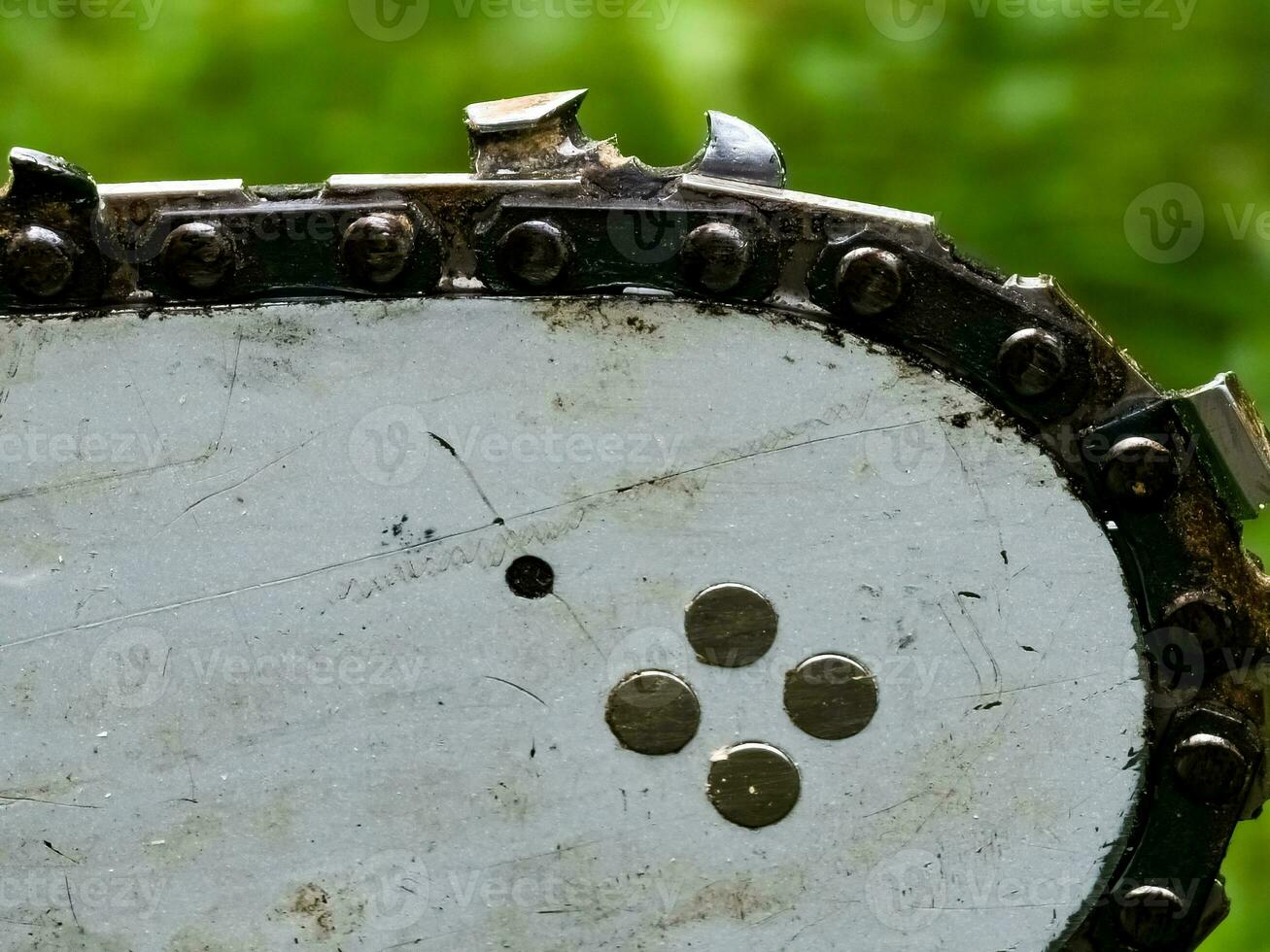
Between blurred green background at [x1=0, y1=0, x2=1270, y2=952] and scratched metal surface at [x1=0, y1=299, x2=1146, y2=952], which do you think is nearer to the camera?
scratched metal surface at [x1=0, y1=299, x2=1146, y2=952]

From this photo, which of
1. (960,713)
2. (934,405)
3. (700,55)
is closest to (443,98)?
(700,55)

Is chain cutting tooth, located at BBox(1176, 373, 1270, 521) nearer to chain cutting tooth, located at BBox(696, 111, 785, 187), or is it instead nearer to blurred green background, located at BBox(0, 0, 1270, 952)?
chain cutting tooth, located at BBox(696, 111, 785, 187)

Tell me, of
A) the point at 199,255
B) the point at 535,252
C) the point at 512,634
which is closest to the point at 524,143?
the point at 535,252

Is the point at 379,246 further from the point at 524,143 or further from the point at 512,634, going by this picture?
the point at 512,634

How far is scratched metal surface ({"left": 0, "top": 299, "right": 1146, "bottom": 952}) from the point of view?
942 mm

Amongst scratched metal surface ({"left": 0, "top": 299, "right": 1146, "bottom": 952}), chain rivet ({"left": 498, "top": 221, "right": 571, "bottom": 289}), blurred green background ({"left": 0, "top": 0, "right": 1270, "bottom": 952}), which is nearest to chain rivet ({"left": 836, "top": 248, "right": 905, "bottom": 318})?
scratched metal surface ({"left": 0, "top": 299, "right": 1146, "bottom": 952})

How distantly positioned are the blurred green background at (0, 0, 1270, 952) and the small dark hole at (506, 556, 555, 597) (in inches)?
31.7

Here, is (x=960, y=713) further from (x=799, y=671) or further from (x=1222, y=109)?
(x=1222, y=109)

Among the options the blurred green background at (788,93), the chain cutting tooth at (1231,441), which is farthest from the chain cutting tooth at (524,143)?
the blurred green background at (788,93)

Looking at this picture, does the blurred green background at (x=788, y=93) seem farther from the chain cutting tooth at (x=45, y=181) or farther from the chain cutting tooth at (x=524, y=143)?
the chain cutting tooth at (x=45, y=181)

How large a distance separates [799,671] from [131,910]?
0.51 m

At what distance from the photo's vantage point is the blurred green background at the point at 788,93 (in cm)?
163

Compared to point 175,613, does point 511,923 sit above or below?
below

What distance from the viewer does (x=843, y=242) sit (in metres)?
0.92
